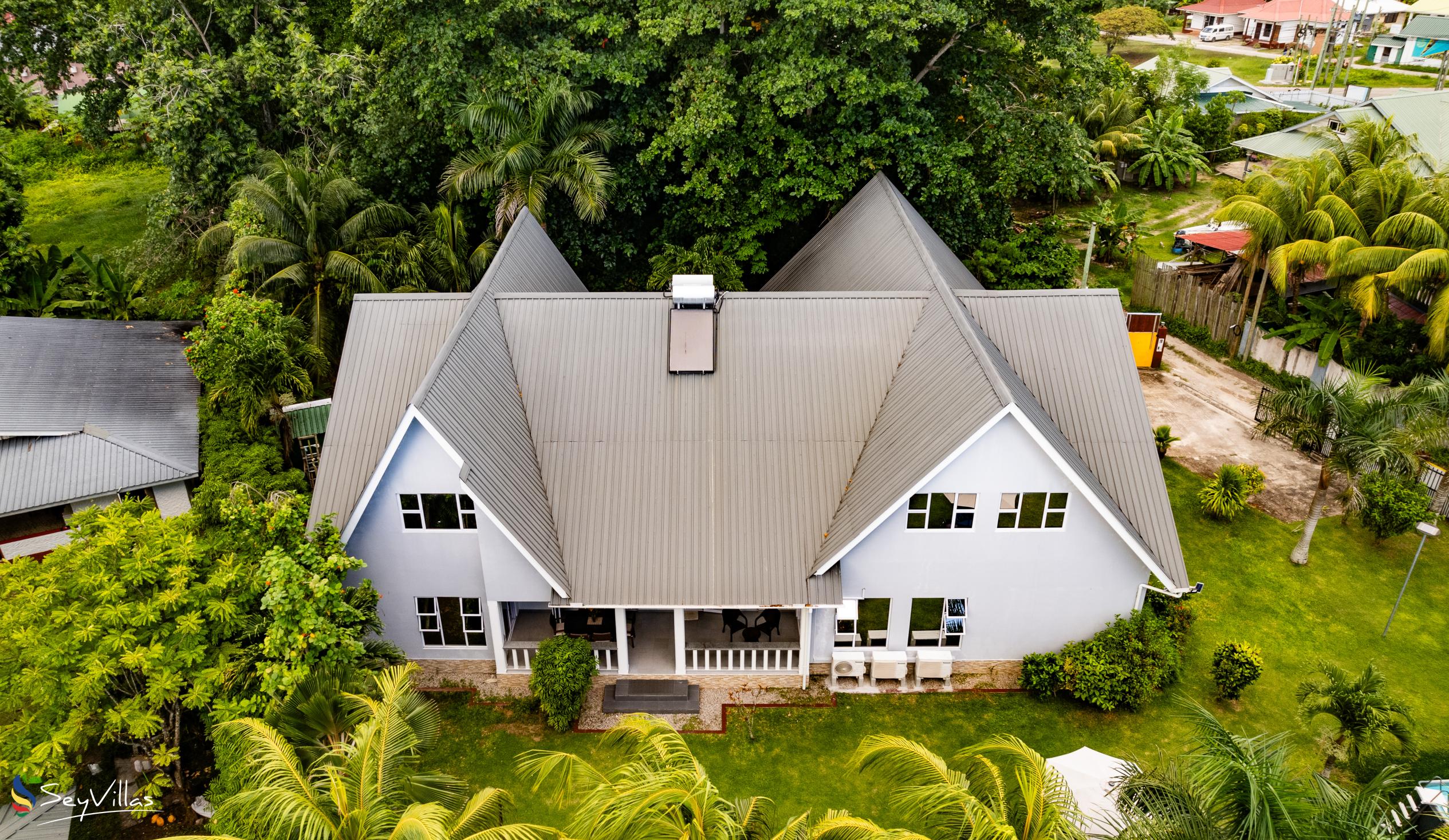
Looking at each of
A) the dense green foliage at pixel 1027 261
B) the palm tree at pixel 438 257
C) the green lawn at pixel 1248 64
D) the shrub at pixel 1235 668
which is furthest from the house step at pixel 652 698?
the green lawn at pixel 1248 64

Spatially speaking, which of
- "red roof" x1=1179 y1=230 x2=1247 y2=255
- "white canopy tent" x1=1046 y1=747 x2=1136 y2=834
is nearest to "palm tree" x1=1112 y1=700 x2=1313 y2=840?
"white canopy tent" x1=1046 y1=747 x2=1136 y2=834

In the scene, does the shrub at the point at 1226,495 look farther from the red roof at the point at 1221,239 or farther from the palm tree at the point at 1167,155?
the palm tree at the point at 1167,155

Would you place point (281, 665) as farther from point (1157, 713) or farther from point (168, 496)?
point (1157, 713)

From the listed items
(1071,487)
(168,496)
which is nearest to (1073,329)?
(1071,487)

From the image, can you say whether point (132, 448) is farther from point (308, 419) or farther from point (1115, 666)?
point (1115, 666)

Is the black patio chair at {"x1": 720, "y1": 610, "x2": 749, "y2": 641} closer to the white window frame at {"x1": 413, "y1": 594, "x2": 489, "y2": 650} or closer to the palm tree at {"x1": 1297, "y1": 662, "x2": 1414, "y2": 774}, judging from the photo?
Result: the white window frame at {"x1": 413, "y1": 594, "x2": 489, "y2": 650}

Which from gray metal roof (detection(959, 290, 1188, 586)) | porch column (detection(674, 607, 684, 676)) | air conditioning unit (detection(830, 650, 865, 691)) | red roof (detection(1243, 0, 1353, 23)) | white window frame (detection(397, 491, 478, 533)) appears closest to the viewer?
white window frame (detection(397, 491, 478, 533))

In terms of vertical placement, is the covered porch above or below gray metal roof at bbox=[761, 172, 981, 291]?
below

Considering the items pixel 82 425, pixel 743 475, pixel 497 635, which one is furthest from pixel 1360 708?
pixel 82 425
